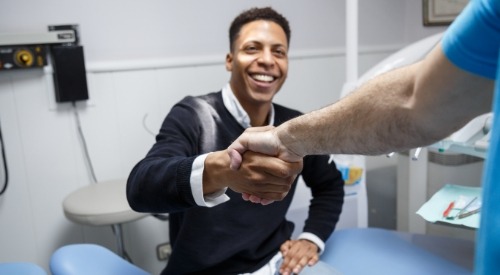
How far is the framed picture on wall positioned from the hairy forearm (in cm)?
190

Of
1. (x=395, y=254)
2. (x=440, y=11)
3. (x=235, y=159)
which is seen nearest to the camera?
(x=235, y=159)

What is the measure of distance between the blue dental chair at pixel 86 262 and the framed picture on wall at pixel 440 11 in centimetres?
203

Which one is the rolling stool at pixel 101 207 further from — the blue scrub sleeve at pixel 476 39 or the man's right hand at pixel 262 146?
the blue scrub sleeve at pixel 476 39

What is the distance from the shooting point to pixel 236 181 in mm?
A: 903

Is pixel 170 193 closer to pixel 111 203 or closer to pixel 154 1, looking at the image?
pixel 111 203

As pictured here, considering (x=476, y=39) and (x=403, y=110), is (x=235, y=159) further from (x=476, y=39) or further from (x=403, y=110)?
(x=476, y=39)

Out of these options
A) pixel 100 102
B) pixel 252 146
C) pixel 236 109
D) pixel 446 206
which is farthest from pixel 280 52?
pixel 100 102

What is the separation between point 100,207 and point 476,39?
55.9 inches

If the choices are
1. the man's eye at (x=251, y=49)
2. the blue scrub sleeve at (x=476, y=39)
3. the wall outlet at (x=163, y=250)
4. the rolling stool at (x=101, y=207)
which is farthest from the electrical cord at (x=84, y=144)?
the blue scrub sleeve at (x=476, y=39)

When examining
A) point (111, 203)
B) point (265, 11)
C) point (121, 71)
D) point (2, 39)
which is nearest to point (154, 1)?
point (121, 71)

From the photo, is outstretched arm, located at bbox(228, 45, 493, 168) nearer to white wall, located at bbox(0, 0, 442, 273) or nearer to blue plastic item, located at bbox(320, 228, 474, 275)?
blue plastic item, located at bbox(320, 228, 474, 275)

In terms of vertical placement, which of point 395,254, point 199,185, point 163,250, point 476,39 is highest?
point 476,39

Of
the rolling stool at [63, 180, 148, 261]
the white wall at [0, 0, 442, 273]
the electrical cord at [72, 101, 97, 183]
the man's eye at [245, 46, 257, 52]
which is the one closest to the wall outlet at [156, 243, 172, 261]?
the white wall at [0, 0, 442, 273]

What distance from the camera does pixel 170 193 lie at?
3.01 feet
